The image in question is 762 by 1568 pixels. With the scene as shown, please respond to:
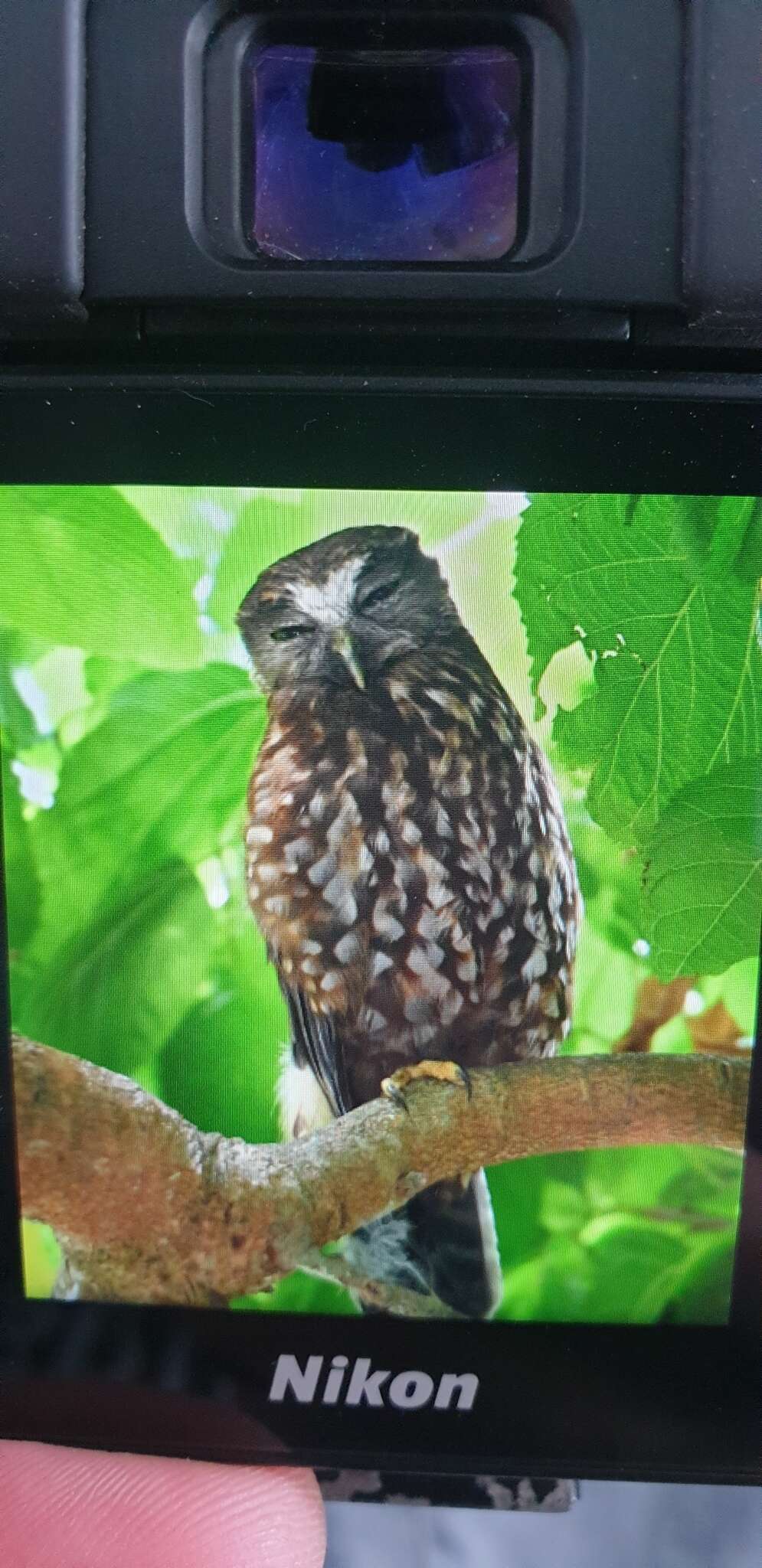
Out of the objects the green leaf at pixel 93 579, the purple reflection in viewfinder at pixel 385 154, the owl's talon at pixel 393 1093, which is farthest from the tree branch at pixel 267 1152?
the purple reflection in viewfinder at pixel 385 154

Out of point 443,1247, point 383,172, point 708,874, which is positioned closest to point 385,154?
point 383,172

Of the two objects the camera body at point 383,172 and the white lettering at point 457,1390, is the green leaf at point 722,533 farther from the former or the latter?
the white lettering at point 457,1390

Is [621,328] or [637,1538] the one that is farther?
[637,1538]

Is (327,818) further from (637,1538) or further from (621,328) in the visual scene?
(637,1538)

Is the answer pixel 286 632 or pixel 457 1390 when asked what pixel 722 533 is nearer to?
pixel 286 632

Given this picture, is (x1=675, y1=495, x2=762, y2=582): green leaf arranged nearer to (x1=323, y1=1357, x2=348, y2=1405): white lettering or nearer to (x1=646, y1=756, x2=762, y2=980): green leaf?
(x1=646, y1=756, x2=762, y2=980): green leaf

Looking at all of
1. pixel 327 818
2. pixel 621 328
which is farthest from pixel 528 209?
pixel 327 818
